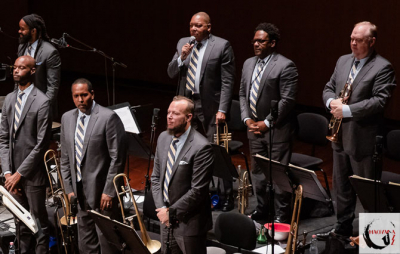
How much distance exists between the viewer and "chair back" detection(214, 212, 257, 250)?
5.09m

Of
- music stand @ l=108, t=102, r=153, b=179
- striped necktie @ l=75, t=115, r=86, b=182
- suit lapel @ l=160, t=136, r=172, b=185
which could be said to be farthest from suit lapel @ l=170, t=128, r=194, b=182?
music stand @ l=108, t=102, r=153, b=179

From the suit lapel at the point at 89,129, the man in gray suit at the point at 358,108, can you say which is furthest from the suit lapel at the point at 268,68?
the suit lapel at the point at 89,129

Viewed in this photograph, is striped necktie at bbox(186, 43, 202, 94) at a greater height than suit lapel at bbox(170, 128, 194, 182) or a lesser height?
greater

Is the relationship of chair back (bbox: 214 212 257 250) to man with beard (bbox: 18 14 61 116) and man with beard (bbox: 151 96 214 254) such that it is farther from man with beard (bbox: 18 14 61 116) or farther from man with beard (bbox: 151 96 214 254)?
man with beard (bbox: 18 14 61 116)

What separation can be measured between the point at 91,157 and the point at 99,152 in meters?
0.08

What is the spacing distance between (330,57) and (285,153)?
3.88m

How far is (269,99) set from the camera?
5945mm

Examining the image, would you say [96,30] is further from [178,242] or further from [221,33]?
[178,242]

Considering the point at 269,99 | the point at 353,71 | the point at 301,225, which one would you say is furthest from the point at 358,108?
the point at 301,225

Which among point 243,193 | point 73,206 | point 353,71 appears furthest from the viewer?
point 243,193

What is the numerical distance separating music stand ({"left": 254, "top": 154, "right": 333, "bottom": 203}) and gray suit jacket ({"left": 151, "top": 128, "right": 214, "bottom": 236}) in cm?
77

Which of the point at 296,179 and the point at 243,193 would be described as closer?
the point at 296,179

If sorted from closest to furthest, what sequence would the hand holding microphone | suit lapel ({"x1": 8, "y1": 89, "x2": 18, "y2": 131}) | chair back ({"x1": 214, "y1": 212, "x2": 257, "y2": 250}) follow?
chair back ({"x1": 214, "y1": 212, "x2": 257, "y2": 250})
suit lapel ({"x1": 8, "y1": 89, "x2": 18, "y2": 131})
the hand holding microphone

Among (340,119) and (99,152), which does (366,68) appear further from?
(99,152)
